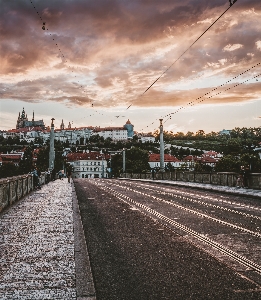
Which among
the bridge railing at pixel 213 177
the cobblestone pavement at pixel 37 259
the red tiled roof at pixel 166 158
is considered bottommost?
the cobblestone pavement at pixel 37 259

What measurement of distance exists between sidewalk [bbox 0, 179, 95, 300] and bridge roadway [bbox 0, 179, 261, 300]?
0.04 ft

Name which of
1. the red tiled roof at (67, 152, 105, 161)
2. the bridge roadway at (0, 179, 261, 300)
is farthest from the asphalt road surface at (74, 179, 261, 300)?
the red tiled roof at (67, 152, 105, 161)

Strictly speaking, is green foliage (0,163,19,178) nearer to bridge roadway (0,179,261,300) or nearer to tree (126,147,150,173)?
tree (126,147,150,173)

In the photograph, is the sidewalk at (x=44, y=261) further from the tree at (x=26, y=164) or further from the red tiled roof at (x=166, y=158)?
the red tiled roof at (x=166, y=158)

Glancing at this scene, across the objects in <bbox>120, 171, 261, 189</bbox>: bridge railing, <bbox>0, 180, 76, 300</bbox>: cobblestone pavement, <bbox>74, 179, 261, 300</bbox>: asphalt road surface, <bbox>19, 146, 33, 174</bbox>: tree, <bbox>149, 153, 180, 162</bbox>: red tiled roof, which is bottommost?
<bbox>74, 179, 261, 300</bbox>: asphalt road surface

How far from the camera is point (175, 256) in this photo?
19.0 feet

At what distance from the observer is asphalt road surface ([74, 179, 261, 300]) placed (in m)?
4.28

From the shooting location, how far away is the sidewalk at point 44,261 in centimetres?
408

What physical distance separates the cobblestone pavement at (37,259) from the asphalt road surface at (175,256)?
0.47 m

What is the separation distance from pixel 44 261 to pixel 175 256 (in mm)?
2201

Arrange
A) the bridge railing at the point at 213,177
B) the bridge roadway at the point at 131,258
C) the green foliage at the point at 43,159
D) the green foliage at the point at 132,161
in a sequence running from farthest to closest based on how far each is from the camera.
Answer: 1. the green foliage at the point at 43,159
2. the green foliage at the point at 132,161
3. the bridge railing at the point at 213,177
4. the bridge roadway at the point at 131,258

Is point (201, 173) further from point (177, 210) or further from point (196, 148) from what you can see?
point (196, 148)

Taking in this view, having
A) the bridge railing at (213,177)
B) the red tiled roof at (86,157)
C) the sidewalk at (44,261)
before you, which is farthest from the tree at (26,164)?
the sidewalk at (44,261)

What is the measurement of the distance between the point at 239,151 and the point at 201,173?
93292 millimetres
